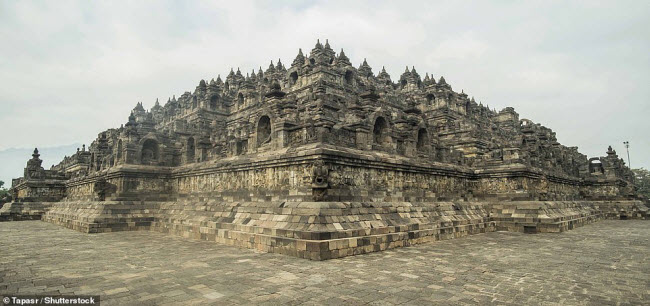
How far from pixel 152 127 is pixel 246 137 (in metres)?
9.15

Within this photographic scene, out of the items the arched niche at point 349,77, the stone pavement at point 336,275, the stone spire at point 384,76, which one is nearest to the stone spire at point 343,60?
the arched niche at point 349,77

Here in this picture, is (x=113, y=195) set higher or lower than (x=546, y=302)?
higher

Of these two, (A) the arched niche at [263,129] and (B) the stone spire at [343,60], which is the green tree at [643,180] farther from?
(A) the arched niche at [263,129]

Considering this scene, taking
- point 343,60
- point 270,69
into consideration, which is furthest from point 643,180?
point 270,69

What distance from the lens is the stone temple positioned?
40.1ft

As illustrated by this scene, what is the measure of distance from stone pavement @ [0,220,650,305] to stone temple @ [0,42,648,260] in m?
1.52

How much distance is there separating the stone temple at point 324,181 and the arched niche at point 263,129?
0.06m

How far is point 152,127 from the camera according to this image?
22.2m

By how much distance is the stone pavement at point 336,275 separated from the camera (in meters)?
6.62

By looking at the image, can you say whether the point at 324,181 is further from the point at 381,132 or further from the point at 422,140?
the point at 422,140

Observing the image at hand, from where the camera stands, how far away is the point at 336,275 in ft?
27.3

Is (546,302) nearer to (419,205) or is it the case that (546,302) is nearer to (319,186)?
(319,186)

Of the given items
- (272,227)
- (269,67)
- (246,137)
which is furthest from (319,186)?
(269,67)

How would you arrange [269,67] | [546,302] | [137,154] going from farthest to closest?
[269,67], [137,154], [546,302]
